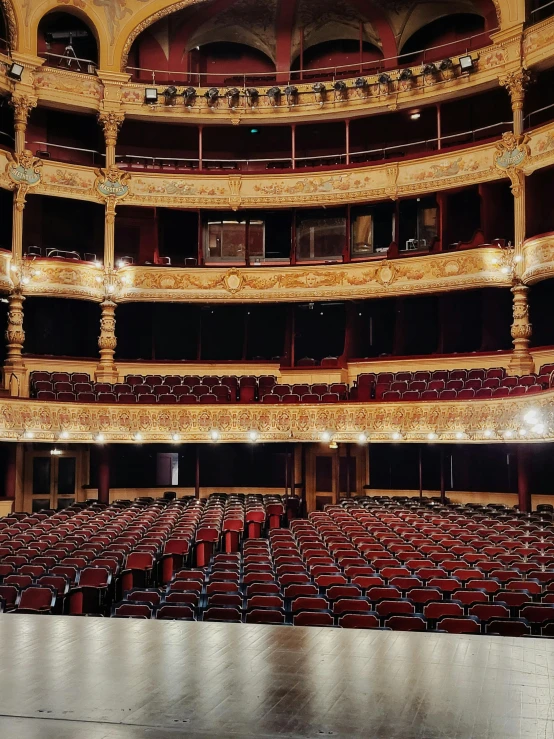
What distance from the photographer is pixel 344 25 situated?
88.8 feet

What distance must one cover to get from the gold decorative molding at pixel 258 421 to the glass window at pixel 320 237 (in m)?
6.67

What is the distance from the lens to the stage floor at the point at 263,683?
5895mm

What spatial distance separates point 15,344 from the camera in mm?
22859

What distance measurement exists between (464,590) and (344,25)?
22.3 metres

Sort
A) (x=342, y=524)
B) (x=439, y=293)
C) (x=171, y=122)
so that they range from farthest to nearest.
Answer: (x=171, y=122)
(x=439, y=293)
(x=342, y=524)

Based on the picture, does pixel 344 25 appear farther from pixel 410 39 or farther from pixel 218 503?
pixel 218 503

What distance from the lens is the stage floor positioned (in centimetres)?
589

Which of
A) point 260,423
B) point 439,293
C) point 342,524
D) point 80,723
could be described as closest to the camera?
point 80,723

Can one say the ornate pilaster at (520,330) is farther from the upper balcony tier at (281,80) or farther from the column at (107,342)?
the column at (107,342)

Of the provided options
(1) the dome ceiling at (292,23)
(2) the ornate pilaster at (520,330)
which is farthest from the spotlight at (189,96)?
(2) the ornate pilaster at (520,330)

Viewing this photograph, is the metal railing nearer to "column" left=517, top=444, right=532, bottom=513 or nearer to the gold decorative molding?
the gold decorative molding

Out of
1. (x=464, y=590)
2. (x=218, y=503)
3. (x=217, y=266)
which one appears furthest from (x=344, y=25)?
(x=464, y=590)

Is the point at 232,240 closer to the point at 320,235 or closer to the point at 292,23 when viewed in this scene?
the point at 320,235

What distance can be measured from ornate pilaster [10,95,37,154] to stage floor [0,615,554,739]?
17.7 metres
